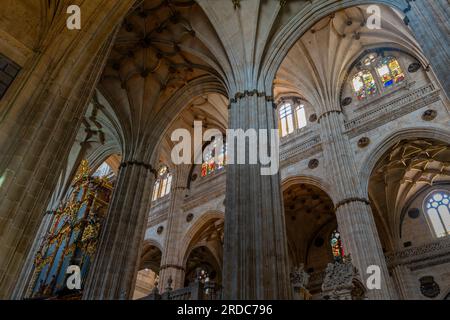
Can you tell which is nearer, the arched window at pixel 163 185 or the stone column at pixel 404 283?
the stone column at pixel 404 283

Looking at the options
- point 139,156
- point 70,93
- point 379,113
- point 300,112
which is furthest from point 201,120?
point 70,93

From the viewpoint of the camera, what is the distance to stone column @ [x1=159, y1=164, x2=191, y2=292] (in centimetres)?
1544

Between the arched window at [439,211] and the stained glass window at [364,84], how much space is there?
21.2ft

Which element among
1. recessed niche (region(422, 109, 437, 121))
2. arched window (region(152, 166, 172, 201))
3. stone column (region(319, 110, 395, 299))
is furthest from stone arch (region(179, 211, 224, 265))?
recessed niche (region(422, 109, 437, 121))

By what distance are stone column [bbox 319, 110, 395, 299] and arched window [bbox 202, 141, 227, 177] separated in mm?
6442

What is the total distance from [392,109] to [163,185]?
1390cm

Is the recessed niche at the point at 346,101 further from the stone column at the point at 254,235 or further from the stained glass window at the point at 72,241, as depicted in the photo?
the stained glass window at the point at 72,241

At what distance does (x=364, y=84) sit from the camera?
15414mm

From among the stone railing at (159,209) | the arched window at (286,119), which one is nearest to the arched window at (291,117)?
the arched window at (286,119)

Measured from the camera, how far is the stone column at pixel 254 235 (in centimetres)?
670

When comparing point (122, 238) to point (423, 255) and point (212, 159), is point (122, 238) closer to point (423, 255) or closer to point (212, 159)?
point (212, 159)

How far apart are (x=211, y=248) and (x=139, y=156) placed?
32.3 ft

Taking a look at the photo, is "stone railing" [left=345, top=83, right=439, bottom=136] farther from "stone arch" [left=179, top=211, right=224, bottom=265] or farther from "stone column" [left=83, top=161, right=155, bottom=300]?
"stone column" [left=83, top=161, right=155, bottom=300]

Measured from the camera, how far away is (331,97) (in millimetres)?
14984
